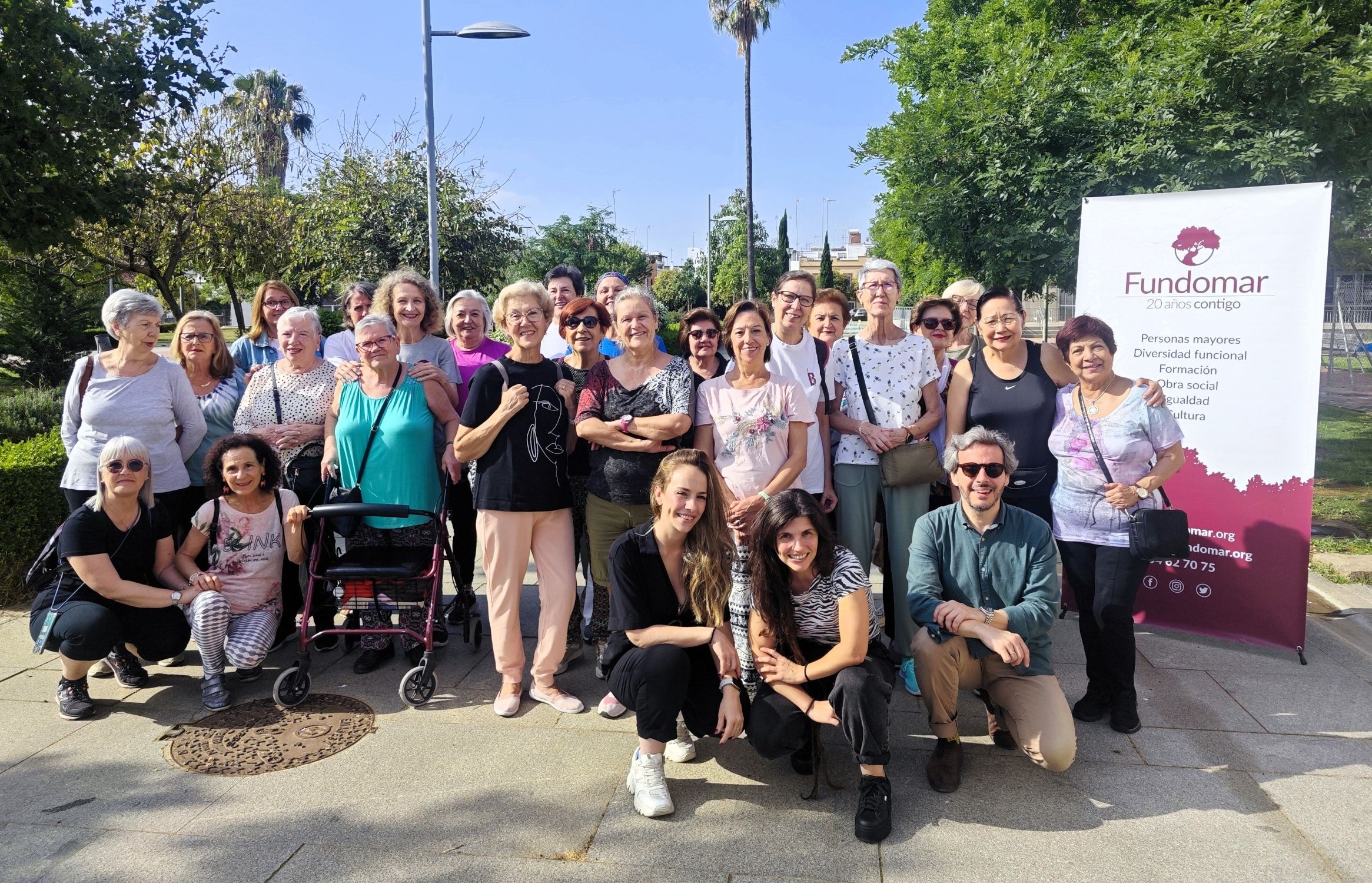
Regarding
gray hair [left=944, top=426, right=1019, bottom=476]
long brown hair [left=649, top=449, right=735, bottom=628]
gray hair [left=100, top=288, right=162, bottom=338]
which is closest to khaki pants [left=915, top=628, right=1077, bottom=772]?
gray hair [left=944, top=426, right=1019, bottom=476]

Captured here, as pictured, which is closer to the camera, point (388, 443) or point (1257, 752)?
point (1257, 752)

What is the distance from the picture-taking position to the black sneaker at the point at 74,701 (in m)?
3.84

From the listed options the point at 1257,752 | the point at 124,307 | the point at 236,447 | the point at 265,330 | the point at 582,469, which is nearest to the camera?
the point at 1257,752

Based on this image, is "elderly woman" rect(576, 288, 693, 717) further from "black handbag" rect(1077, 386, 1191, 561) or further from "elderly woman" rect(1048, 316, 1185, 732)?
"black handbag" rect(1077, 386, 1191, 561)

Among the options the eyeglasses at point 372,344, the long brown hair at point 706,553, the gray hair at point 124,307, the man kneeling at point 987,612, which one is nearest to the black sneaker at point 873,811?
the man kneeling at point 987,612

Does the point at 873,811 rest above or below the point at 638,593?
below

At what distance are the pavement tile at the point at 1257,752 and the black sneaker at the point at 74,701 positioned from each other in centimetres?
446

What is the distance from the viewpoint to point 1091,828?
2971 millimetres

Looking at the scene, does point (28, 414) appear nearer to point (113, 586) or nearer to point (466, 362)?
point (113, 586)

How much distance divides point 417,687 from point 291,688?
569 millimetres

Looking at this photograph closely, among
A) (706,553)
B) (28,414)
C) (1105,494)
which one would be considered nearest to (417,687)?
(706,553)

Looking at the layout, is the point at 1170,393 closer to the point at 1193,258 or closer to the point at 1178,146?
the point at 1193,258

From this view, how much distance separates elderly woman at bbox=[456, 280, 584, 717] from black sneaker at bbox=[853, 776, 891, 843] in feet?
4.80

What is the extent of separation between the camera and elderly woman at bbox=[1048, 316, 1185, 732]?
3773mm
